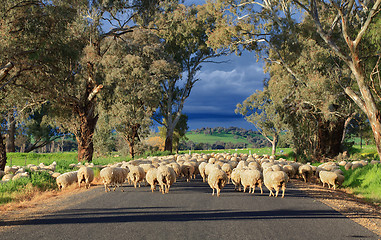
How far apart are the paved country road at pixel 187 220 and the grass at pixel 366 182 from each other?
13.4 feet

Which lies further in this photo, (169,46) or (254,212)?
(169,46)

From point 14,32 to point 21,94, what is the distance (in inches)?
215

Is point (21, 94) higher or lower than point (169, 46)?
lower

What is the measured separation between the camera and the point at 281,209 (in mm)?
9797

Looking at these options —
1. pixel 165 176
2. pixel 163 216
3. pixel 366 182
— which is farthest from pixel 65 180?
pixel 366 182

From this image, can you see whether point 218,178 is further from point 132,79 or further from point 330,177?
point 132,79

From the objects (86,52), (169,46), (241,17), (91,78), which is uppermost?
(169,46)

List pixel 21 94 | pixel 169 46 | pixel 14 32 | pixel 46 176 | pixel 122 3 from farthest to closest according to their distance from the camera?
pixel 169 46, pixel 122 3, pixel 21 94, pixel 14 32, pixel 46 176

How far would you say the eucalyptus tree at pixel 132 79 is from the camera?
30.5m

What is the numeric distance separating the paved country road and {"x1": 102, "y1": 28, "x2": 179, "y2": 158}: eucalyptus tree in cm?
1997

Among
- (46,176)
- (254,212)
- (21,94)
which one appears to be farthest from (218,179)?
(21,94)

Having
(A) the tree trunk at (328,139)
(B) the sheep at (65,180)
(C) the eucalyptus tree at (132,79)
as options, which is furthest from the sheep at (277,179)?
(C) the eucalyptus tree at (132,79)

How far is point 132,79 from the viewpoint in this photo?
32.3 metres

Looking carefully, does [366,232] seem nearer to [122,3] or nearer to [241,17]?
[241,17]
